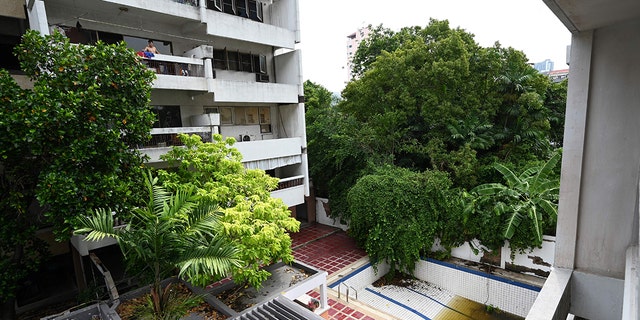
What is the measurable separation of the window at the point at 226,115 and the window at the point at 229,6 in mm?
3339

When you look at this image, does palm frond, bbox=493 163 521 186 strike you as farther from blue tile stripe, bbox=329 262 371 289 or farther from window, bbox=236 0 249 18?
window, bbox=236 0 249 18

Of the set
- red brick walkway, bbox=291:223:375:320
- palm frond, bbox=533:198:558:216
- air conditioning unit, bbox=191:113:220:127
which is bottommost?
red brick walkway, bbox=291:223:375:320

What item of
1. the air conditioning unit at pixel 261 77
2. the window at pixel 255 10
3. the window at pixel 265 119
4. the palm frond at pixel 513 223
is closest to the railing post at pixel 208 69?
the air conditioning unit at pixel 261 77

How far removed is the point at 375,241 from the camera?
10.6 metres

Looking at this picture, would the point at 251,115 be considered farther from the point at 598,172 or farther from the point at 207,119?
the point at 598,172

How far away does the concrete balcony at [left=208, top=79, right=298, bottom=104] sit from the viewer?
9633 millimetres

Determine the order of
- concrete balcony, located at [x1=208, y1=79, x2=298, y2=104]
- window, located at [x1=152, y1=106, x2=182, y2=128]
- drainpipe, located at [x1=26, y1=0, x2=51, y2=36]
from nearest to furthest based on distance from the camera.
Result: 1. drainpipe, located at [x1=26, y1=0, x2=51, y2=36]
2. window, located at [x1=152, y1=106, x2=182, y2=128]
3. concrete balcony, located at [x1=208, y1=79, x2=298, y2=104]

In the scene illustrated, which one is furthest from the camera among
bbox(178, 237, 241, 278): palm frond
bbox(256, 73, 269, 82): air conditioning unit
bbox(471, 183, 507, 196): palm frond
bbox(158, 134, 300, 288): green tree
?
bbox(256, 73, 269, 82): air conditioning unit

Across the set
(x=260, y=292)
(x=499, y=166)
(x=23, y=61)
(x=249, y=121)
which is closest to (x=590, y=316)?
(x=260, y=292)

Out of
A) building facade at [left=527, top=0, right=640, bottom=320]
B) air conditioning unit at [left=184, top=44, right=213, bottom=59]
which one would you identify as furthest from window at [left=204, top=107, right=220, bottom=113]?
building facade at [left=527, top=0, right=640, bottom=320]

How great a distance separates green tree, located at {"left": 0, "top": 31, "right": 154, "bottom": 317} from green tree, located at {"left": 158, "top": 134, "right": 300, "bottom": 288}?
3.82 ft

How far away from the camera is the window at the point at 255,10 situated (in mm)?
11258

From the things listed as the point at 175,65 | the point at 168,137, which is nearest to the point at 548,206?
the point at 168,137

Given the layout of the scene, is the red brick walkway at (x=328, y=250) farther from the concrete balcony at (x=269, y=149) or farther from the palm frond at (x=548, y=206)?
the palm frond at (x=548, y=206)
